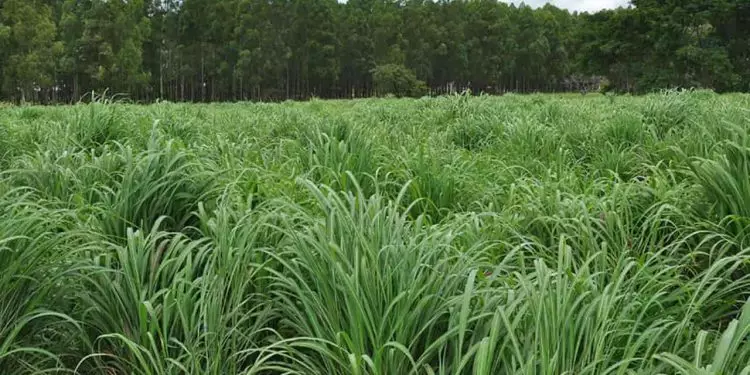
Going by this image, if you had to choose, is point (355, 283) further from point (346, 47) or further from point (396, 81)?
point (346, 47)

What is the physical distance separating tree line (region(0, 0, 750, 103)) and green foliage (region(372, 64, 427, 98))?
0.35 meters

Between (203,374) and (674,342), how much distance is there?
137cm

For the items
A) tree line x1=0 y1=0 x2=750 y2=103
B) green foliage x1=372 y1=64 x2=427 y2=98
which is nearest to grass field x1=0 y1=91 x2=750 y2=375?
tree line x1=0 y1=0 x2=750 y2=103

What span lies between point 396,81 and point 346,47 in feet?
30.5

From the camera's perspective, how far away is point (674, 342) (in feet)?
5.89

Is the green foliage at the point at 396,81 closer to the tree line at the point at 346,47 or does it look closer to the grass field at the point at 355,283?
the tree line at the point at 346,47

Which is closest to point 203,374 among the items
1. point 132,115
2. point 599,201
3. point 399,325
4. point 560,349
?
point 399,325

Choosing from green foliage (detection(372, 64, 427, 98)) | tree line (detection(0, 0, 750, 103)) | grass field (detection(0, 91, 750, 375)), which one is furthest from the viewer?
green foliage (detection(372, 64, 427, 98))

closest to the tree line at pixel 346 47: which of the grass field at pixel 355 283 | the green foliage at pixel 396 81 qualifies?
the green foliage at pixel 396 81

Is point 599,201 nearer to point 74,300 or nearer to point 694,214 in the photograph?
point 694,214

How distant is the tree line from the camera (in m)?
36.7

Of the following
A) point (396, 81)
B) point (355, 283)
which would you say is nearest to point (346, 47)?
point (396, 81)

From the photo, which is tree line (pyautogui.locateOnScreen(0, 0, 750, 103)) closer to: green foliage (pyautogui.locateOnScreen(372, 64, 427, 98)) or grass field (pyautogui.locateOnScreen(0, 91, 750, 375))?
green foliage (pyautogui.locateOnScreen(372, 64, 427, 98))

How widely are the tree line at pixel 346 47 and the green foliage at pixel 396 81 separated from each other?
0.35 metres
